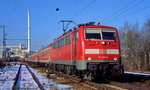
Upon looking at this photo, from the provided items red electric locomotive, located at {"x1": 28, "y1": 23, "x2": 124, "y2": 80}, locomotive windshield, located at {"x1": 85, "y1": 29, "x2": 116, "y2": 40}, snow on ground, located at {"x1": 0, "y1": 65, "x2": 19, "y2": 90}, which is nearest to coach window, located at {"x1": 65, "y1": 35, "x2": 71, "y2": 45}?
red electric locomotive, located at {"x1": 28, "y1": 23, "x2": 124, "y2": 80}

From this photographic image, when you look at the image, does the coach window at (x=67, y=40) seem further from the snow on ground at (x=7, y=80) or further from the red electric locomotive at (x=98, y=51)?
the snow on ground at (x=7, y=80)

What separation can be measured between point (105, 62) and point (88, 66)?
1106 mm

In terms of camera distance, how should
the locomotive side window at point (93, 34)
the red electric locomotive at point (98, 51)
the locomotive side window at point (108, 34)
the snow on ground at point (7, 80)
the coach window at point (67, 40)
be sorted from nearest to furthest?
the snow on ground at point (7, 80) < the red electric locomotive at point (98, 51) < the locomotive side window at point (93, 34) < the locomotive side window at point (108, 34) < the coach window at point (67, 40)

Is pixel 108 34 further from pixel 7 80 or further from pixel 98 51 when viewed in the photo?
pixel 7 80

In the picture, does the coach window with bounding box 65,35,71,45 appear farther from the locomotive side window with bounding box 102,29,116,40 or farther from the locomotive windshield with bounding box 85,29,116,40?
the locomotive side window with bounding box 102,29,116,40

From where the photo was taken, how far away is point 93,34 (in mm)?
14805

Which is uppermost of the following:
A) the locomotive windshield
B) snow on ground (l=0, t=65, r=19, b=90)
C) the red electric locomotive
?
the locomotive windshield

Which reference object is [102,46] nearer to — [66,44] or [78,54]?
[78,54]

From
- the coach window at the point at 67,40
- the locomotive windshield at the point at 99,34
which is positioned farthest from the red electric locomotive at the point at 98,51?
the coach window at the point at 67,40

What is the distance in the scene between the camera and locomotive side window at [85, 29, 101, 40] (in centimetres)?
1463

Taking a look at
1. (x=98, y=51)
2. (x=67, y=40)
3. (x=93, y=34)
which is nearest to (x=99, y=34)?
(x=93, y=34)

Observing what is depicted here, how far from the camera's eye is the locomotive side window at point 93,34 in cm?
1463

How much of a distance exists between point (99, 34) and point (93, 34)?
0.38 m

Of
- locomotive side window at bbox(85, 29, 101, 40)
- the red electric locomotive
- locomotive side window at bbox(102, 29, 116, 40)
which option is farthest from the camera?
locomotive side window at bbox(102, 29, 116, 40)
